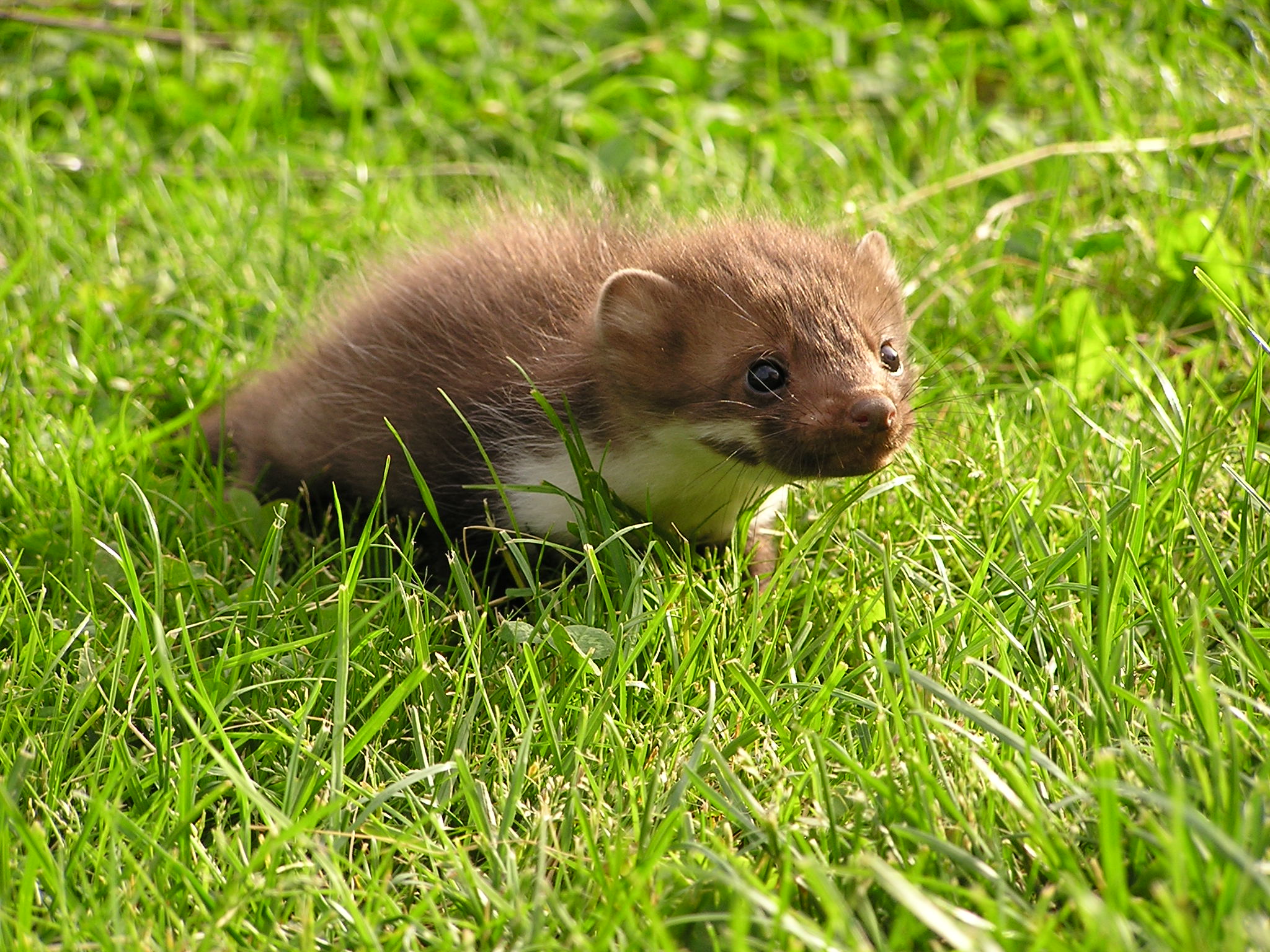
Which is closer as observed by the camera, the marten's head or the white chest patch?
the marten's head

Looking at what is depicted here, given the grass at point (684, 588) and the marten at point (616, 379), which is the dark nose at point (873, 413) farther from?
the grass at point (684, 588)

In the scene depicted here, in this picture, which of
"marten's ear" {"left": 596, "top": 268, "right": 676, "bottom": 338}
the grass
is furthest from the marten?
the grass

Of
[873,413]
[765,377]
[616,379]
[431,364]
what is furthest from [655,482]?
[431,364]

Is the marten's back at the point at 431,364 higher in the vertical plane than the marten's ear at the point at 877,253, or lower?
lower

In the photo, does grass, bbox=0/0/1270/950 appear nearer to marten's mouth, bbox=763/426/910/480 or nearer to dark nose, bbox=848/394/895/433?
marten's mouth, bbox=763/426/910/480

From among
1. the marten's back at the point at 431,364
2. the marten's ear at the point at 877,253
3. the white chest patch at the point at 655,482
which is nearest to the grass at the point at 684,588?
the white chest patch at the point at 655,482

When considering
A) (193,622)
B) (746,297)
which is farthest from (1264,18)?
(193,622)

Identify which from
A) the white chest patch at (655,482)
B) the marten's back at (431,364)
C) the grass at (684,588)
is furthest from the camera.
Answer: the marten's back at (431,364)
